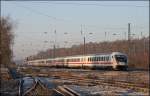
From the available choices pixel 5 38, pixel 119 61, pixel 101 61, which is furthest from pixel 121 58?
pixel 5 38

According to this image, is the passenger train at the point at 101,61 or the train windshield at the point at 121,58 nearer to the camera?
the train windshield at the point at 121,58

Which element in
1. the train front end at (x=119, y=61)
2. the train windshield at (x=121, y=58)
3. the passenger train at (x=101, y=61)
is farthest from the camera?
the passenger train at (x=101, y=61)

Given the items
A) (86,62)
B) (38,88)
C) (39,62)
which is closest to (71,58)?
(86,62)

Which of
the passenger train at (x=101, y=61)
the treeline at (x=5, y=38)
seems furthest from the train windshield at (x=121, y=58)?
the treeline at (x=5, y=38)

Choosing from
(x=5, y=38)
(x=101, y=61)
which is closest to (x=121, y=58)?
(x=101, y=61)

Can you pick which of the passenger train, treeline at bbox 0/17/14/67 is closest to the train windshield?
the passenger train

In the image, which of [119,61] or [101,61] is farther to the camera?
[101,61]

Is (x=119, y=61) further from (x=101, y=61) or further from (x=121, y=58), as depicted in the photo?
(x=101, y=61)

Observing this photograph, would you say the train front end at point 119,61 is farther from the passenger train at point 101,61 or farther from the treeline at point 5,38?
the treeline at point 5,38

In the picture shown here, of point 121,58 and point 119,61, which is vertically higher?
point 121,58

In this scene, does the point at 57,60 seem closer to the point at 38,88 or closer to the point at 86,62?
the point at 86,62

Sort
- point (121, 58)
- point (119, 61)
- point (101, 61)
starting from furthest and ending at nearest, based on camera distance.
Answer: point (101, 61) < point (121, 58) < point (119, 61)

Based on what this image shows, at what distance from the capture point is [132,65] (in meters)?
69.0

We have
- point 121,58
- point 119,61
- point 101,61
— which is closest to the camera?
point 119,61
